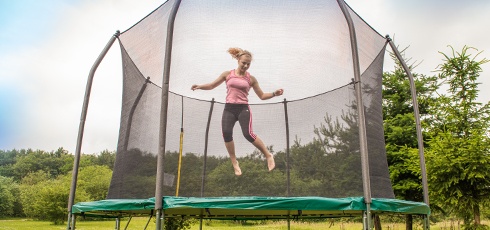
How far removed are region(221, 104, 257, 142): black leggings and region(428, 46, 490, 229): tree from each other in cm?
444

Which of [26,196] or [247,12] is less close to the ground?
[247,12]

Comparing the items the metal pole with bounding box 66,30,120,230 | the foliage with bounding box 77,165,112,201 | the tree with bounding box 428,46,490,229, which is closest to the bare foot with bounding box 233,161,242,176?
the metal pole with bounding box 66,30,120,230

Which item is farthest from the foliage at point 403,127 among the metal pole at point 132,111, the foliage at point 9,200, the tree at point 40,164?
the tree at point 40,164

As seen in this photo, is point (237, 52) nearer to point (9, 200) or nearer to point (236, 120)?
point (236, 120)

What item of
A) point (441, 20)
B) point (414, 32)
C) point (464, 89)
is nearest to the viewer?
point (441, 20)

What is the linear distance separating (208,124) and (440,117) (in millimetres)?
5805

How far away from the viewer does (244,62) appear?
139 inches

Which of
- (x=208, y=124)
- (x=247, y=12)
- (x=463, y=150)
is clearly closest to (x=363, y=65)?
(x=247, y=12)

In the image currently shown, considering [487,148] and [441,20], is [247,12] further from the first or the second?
[487,148]

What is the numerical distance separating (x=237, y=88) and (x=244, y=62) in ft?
0.76

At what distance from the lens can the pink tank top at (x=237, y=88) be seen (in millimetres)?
3555

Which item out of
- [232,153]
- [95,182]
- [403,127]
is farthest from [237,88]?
[95,182]

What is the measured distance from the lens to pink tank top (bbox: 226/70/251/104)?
3.55 m

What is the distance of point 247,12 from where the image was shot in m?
3.44
